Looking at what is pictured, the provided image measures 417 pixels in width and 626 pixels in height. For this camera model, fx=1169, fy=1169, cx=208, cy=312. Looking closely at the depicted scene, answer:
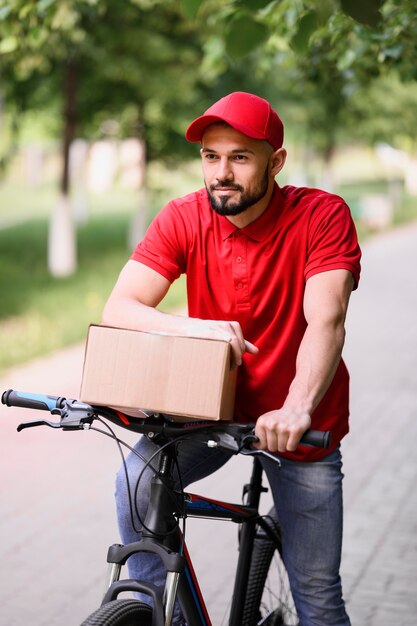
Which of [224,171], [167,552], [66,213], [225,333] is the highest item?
[66,213]

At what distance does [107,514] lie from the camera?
6.54 meters

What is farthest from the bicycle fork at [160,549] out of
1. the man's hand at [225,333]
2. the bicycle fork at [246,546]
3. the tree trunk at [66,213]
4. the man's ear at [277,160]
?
the tree trunk at [66,213]

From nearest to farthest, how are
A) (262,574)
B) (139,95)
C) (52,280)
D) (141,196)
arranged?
(262,574) < (52,280) < (139,95) < (141,196)

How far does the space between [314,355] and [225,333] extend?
32 centimetres

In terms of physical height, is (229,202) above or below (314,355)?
above

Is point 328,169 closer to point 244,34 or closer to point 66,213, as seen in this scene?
point 66,213

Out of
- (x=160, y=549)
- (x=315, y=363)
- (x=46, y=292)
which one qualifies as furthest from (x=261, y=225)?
(x=46, y=292)

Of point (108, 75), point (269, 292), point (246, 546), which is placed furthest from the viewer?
point (108, 75)

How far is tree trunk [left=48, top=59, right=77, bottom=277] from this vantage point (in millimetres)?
19094

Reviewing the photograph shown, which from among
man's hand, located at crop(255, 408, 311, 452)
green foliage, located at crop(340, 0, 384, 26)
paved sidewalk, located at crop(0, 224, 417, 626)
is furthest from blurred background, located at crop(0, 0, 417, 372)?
paved sidewalk, located at crop(0, 224, 417, 626)

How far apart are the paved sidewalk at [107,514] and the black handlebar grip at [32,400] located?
2.08 metres

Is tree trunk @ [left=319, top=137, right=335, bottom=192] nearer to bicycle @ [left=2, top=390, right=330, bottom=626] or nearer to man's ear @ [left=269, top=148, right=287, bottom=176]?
man's ear @ [left=269, top=148, right=287, bottom=176]

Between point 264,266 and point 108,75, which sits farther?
point 108,75

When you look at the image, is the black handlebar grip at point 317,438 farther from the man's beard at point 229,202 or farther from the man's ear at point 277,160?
the man's ear at point 277,160
